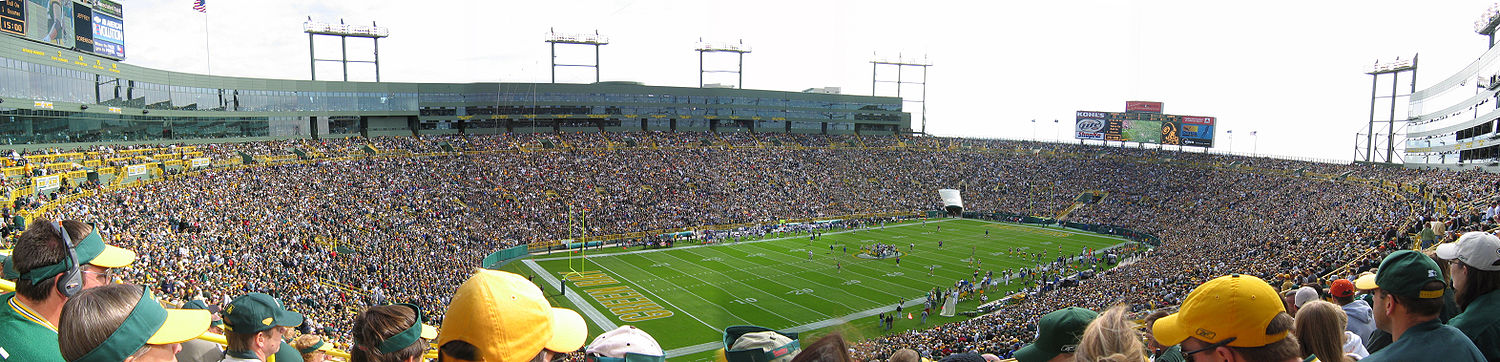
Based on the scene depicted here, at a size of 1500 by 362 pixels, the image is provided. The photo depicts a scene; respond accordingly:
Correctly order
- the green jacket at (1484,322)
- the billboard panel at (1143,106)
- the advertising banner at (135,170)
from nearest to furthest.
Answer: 1. the green jacket at (1484,322)
2. the advertising banner at (135,170)
3. the billboard panel at (1143,106)

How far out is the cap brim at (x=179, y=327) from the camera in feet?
8.93

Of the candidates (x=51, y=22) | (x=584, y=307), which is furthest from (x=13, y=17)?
(x=584, y=307)

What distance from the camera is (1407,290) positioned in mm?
3205

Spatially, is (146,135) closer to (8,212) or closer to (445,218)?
(445,218)

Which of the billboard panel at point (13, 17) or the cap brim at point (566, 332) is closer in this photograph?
the cap brim at point (566, 332)

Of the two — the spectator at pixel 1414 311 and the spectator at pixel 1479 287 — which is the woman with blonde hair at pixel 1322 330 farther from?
the spectator at pixel 1479 287

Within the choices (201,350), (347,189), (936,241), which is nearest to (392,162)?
(347,189)

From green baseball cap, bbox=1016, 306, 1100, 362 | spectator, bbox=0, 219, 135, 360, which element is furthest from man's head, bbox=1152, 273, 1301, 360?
spectator, bbox=0, 219, 135, 360

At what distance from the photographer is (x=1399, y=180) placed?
4078 cm

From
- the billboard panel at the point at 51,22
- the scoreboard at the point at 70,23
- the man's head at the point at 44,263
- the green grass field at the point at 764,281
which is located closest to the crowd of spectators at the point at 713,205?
the man's head at the point at 44,263

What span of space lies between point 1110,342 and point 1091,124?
75.3 metres

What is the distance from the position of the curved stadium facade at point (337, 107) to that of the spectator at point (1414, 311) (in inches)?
1653

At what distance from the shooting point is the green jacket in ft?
11.6

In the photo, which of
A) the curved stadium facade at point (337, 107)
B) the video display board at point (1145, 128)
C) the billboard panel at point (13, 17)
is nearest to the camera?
the billboard panel at point (13, 17)
